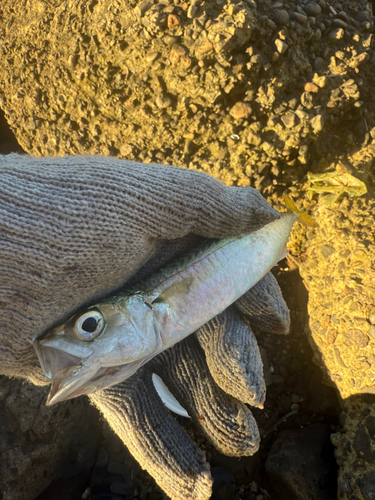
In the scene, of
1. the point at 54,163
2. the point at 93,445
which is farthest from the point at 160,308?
the point at 93,445

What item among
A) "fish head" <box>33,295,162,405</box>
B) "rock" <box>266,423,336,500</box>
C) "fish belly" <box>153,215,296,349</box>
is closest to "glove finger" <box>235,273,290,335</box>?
"fish belly" <box>153,215,296,349</box>

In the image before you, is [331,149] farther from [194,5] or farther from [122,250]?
[122,250]

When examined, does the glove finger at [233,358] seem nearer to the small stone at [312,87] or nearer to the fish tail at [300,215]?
the fish tail at [300,215]

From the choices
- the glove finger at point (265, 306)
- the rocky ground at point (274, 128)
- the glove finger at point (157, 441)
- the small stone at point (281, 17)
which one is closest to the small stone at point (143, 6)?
the rocky ground at point (274, 128)

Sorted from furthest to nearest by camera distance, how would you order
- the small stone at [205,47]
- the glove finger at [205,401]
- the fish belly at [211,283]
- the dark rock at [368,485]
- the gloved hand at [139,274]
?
the small stone at [205,47] → the dark rock at [368,485] → the glove finger at [205,401] → the fish belly at [211,283] → the gloved hand at [139,274]

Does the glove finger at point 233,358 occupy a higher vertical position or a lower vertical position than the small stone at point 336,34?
lower

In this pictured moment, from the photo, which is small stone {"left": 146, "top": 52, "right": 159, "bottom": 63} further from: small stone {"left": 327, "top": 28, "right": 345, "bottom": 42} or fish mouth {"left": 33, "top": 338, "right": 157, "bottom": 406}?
fish mouth {"left": 33, "top": 338, "right": 157, "bottom": 406}
